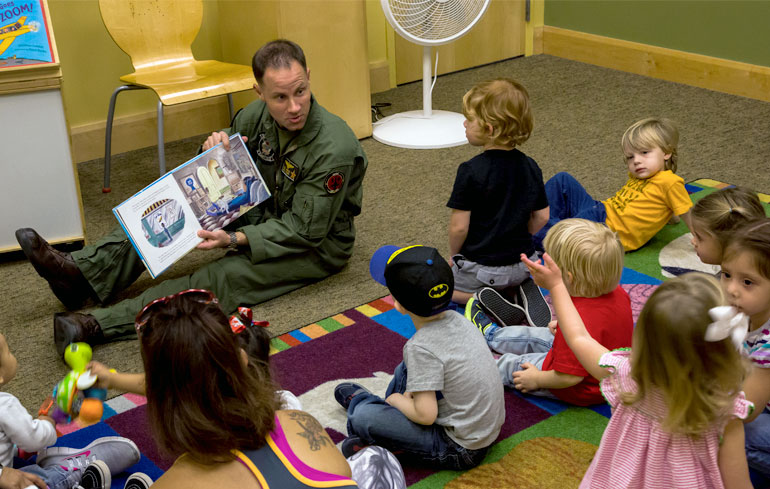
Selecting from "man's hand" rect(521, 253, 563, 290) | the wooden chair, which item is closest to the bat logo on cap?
"man's hand" rect(521, 253, 563, 290)

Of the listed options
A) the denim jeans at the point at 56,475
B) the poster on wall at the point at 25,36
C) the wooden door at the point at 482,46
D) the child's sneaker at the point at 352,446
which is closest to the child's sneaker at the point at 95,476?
the denim jeans at the point at 56,475

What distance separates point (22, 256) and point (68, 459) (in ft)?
4.75

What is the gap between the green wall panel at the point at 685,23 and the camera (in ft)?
13.8

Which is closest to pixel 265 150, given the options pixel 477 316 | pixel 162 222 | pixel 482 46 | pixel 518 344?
pixel 162 222

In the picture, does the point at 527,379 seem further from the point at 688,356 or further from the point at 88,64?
the point at 88,64

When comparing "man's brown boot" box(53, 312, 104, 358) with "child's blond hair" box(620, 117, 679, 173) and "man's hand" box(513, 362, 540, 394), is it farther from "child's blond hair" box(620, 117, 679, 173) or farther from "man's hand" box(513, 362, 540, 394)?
"child's blond hair" box(620, 117, 679, 173)

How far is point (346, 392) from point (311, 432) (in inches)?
25.5

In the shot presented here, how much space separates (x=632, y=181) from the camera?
285 cm

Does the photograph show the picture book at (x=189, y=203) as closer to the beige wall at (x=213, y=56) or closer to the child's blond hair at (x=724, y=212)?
the beige wall at (x=213, y=56)

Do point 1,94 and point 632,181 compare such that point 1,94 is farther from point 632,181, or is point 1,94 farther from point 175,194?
point 632,181

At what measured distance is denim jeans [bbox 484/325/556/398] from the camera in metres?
2.11

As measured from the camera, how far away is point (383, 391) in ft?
6.84

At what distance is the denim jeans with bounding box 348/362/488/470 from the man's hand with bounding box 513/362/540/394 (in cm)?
27

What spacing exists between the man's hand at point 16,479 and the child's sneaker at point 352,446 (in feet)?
2.08
